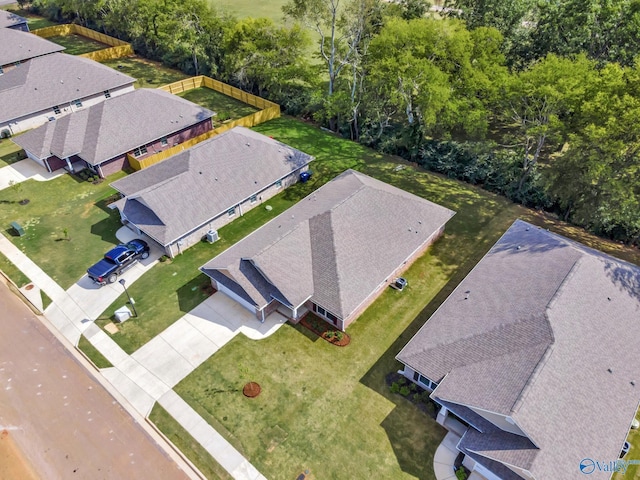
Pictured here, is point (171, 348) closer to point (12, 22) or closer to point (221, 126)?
point (221, 126)

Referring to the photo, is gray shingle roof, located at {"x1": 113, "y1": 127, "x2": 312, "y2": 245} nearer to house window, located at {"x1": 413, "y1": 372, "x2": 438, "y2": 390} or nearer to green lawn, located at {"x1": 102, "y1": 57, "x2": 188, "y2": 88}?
house window, located at {"x1": 413, "y1": 372, "x2": 438, "y2": 390}

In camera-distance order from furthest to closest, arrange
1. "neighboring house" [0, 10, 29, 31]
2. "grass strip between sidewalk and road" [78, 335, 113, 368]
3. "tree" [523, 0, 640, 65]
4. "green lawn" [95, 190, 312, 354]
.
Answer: "neighboring house" [0, 10, 29, 31], "tree" [523, 0, 640, 65], "green lawn" [95, 190, 312, 354], "grass strip between sidewalk and road" [78, 335, 113, 368]

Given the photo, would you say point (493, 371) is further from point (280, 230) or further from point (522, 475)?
point (280, 230)

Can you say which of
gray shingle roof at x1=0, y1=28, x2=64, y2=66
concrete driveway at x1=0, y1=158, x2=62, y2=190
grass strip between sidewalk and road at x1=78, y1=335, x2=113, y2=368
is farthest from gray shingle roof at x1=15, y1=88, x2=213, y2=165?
gray shingle roof at x1=0, y1=28, x2=64, y2=66

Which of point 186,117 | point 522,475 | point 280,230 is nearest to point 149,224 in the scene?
point 280,230

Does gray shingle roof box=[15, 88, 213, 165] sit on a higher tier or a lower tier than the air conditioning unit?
higher
